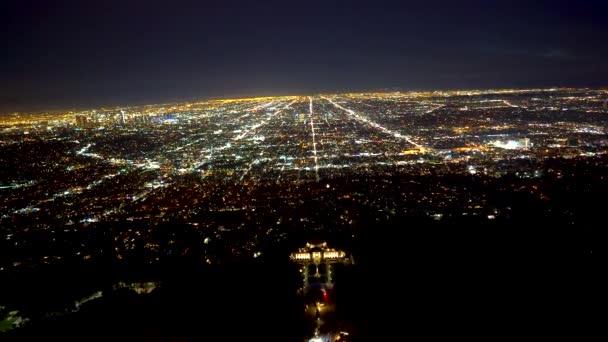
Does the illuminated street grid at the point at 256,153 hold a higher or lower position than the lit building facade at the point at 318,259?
higher

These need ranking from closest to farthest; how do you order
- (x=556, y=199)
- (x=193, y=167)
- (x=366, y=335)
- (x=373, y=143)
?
(x=366, y=335) < (x=556, y=199) < (x=193, y=167) < (x=373, y=143)

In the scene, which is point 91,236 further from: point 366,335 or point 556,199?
point 556,199

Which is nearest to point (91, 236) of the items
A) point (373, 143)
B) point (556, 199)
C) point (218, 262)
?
point (218, 262)

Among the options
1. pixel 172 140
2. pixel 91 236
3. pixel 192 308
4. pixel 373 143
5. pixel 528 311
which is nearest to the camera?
pixel 528 311

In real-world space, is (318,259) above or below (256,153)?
below

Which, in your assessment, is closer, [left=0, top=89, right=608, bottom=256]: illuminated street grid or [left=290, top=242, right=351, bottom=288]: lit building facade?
[left=290, top=242, right=351, bottom=288]: lit building facade

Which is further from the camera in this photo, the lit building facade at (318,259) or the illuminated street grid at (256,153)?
the illuminated street grid at (256,153)

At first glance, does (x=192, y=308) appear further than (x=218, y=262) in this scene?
No

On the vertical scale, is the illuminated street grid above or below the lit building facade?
above

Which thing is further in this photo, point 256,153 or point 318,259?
point 256,153

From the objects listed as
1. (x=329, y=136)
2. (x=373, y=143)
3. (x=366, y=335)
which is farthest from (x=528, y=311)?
(x=329, y=136)
